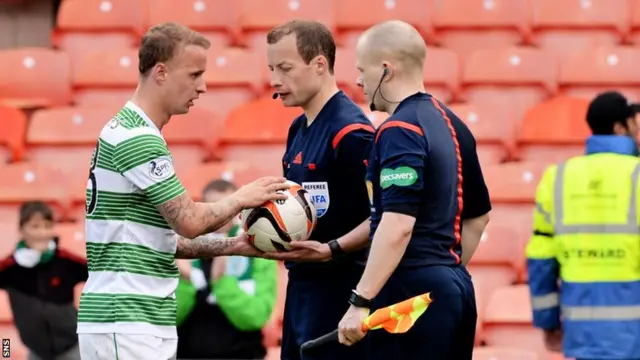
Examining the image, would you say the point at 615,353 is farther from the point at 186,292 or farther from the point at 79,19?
the point at 79,19

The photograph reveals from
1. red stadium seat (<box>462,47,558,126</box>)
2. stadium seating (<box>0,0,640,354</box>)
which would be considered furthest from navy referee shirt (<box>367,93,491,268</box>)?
red stadium seat (<box>462,47,558,126</box>)

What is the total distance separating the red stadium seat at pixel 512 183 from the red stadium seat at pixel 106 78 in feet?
9.62

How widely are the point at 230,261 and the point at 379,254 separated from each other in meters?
3.02

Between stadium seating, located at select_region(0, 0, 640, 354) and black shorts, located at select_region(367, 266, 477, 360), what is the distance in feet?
10.1

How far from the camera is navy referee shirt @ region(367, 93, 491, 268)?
488cm

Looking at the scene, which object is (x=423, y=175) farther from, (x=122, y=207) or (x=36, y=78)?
(x=36, y=78)

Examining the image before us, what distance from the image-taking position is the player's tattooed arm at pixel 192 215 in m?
4.76

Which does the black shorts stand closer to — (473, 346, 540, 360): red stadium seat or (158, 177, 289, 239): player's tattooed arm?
(158, 177, 289, 239): player's tattooed arm

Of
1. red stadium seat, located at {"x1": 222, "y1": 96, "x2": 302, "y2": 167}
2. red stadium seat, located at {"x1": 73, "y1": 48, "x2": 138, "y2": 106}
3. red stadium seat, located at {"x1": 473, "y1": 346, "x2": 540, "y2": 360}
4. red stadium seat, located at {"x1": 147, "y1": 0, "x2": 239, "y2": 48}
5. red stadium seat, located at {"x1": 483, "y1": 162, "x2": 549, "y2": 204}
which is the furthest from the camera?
red stadium seat, located at {"x1": 147, "y1": 0, "x2": 239, "y2": 48}

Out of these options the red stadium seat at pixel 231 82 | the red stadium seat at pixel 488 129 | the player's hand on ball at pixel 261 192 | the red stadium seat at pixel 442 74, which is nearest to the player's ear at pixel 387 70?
the player's hand on ball at pixel 261 192

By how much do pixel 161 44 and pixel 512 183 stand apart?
4.50 meters

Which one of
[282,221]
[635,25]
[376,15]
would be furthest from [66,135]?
[282,221]

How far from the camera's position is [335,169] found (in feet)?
17.8

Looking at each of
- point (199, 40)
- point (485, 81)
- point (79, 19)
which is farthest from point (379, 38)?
point (79, 19)
